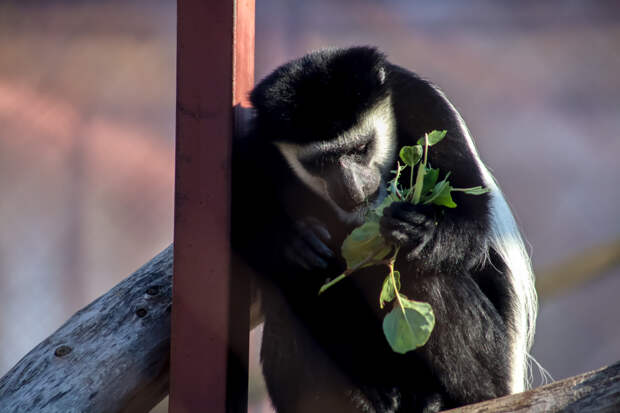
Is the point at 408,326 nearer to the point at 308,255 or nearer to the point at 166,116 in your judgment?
the point at 308,255

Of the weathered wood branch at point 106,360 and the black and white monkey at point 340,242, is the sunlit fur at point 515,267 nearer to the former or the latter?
the black and white monkey at point 340,242

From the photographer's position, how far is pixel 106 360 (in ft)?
4.79

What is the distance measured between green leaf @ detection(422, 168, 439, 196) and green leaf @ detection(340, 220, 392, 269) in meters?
0.13

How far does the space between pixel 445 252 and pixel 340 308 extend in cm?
28

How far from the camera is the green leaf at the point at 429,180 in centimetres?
143

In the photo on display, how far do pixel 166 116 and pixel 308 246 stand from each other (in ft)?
5.26

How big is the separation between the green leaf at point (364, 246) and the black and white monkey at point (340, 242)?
53mm

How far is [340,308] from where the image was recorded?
157 centimetres

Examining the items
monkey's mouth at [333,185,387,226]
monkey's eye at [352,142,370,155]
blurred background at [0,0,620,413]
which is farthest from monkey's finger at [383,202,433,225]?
blurred background at [0,0,620,413]

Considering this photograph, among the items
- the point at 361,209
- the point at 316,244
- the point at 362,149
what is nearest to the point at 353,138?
the point at 362,149

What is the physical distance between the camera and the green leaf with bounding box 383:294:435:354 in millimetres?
1202

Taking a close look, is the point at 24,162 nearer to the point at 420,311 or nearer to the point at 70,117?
the point at 70,117

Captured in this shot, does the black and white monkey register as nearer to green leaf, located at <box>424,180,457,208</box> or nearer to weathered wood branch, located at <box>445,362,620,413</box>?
green leaf, located at <box>424,180,457,208</box>

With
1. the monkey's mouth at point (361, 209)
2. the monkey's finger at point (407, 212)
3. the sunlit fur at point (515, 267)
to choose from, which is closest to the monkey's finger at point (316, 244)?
the monkey's mouth at point (361, 209)
